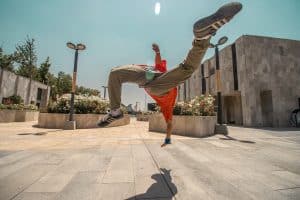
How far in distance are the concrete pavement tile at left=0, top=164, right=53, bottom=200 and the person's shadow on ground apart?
1.63m

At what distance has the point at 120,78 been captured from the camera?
9.05ft

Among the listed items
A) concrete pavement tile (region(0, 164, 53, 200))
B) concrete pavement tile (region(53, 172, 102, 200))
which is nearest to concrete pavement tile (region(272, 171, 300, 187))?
concrete pavement tile (region(53, 172, 102, 200))

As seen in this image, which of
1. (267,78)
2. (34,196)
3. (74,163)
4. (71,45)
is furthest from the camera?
(267,78)

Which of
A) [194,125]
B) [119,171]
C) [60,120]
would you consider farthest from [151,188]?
[60,120]

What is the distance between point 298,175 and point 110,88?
12.4 ft

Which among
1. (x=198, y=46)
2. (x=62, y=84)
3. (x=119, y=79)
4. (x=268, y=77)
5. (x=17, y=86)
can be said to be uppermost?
(x=62, y=84)

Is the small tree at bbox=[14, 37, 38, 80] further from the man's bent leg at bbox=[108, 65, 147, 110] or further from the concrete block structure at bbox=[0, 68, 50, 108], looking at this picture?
the man's bent leg at bbox=[108, 65, 147, 110]

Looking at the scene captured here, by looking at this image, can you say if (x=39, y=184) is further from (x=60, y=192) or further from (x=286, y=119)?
(x=286, y=119)

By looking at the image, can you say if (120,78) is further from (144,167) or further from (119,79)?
(144,167)

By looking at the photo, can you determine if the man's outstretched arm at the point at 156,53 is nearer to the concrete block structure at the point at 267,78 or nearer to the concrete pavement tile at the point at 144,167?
the concrete pavement tile at the point at 144,167

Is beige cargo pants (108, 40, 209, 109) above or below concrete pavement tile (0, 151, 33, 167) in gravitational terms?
above

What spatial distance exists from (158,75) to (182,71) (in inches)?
17.3

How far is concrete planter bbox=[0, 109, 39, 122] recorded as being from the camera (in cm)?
1459

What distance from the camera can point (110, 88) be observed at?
2.79 metres
